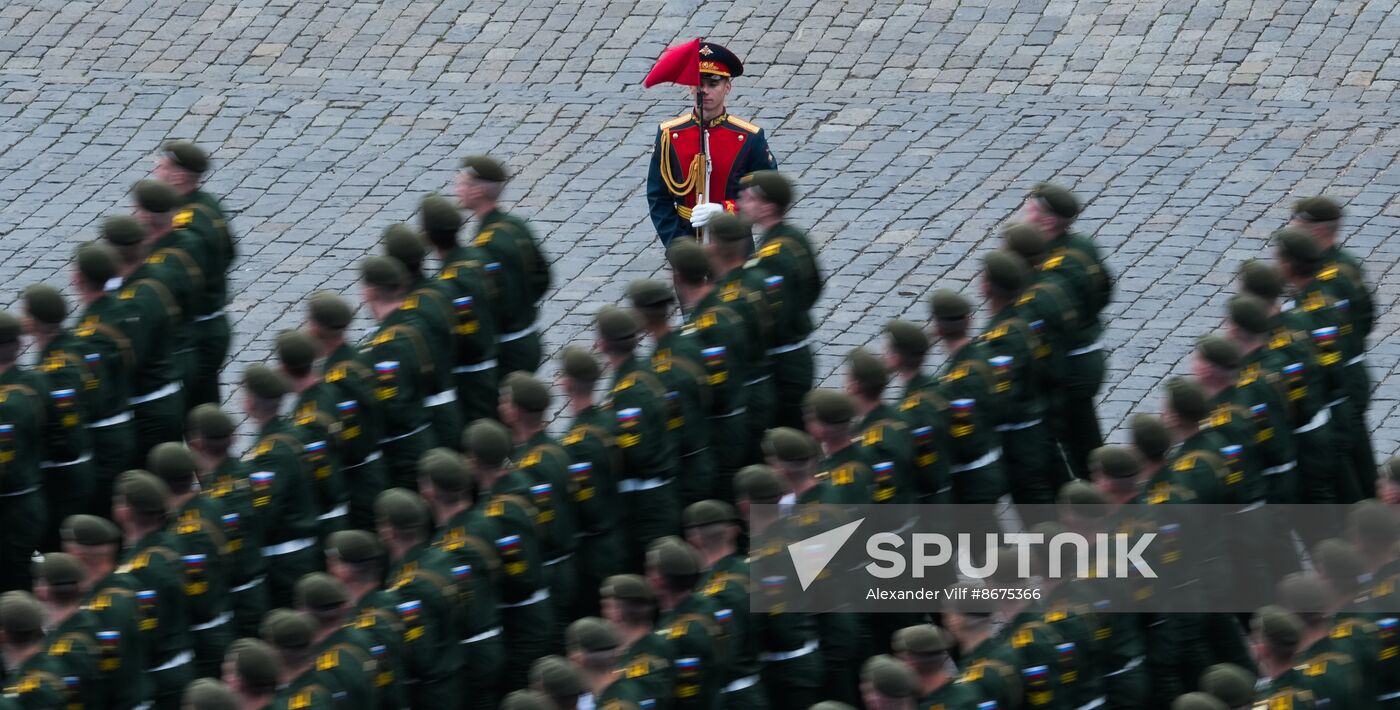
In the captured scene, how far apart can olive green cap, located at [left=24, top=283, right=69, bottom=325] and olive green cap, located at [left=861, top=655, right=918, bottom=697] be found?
374 cm

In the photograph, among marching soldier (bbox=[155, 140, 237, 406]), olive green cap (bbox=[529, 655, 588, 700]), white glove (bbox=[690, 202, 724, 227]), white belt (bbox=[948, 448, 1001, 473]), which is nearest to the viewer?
olive green cap (bbox=[529, 655, 588, 700])

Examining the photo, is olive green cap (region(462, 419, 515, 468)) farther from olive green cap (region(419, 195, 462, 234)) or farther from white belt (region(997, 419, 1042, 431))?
white belt (region(997, 419, 1042, 431))

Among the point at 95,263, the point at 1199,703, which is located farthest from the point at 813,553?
the point at 95,263

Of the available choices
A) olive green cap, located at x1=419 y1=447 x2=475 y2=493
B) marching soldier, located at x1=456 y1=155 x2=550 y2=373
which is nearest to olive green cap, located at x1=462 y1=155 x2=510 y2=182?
marching soldier, located at x1=456 y1=155 x2=550 y2=373

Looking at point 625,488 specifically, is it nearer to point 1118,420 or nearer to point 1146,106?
point 1118,420

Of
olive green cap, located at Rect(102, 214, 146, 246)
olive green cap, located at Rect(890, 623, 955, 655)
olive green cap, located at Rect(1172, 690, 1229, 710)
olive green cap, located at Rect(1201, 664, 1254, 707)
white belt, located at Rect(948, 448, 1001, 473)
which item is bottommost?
white belt, located at Rect(948, 448, 1001, 473)

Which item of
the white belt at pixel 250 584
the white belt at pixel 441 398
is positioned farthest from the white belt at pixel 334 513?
the white belt at pixel 441 398

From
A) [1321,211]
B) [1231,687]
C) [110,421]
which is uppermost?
[1321,211]

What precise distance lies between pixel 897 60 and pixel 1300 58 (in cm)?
228

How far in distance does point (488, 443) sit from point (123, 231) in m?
2.23

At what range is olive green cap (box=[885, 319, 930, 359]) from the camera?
882cm

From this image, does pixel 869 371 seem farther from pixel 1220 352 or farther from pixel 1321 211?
pixel 1321 211

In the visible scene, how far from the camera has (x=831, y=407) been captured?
8.38 metres

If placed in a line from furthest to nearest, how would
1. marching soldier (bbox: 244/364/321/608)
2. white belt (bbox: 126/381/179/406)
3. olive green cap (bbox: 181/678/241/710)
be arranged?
white belt (bbox: 126/381/179/406) → marching soldier (bbox: 244/364/321/608) → olive green cap (bbox: 181/678/241/710)
